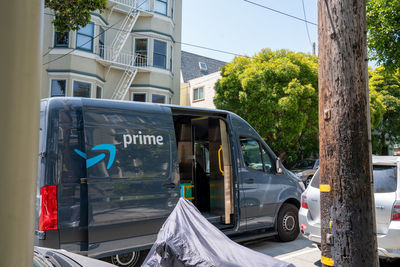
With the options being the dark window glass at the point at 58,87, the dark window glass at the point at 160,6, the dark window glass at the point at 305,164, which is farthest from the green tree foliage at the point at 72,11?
the dark window glass at the point at 305,164

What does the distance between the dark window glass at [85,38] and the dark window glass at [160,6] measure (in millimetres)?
4150

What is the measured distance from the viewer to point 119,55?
18562 mm

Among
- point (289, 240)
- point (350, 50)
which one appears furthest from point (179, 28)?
point (350, 50)

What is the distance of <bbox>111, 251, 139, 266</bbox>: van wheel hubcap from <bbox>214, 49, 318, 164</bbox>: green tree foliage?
46.1 ft

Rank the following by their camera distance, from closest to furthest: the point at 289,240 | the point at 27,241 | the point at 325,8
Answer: the point at 27,241
the point at 325,8
the point at 289,240

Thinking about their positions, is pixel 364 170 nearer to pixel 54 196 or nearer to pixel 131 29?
pixel 54 196

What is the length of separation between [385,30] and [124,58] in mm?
13335

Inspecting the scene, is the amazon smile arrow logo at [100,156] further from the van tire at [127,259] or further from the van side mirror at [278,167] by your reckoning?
the van side mirror at [278,167]

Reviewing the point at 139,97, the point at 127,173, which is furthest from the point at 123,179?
the point at 139,97

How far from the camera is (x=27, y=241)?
1.01m

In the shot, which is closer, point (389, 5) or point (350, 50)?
point (350, 50)

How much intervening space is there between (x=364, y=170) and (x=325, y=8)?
1.39m

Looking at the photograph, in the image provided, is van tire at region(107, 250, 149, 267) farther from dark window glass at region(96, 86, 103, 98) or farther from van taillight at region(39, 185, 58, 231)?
dark window glass at region(96, 86, 103, 98)

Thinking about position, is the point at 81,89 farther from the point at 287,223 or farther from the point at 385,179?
the point at 385,179
